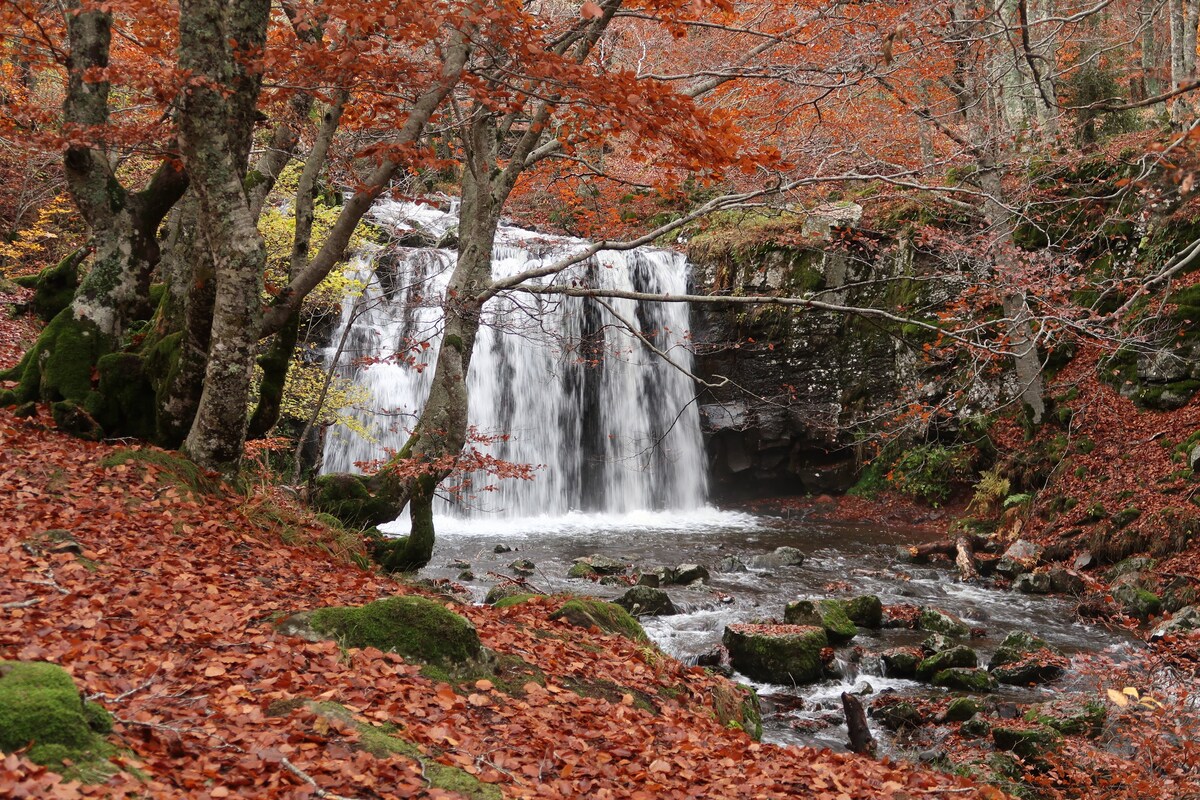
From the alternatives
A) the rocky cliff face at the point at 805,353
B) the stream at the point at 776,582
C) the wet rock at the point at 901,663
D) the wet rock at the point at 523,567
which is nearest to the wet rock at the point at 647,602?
the stream at the point at 776,582

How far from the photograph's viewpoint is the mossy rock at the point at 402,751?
11.3ft

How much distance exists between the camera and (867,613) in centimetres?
1082

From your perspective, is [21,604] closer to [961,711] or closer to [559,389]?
[961,711]

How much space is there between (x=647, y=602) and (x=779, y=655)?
2.37m

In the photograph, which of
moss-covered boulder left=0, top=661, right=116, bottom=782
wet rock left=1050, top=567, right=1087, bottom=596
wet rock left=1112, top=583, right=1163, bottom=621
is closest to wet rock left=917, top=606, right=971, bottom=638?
wet rock left=1112, top=583, right=1163, bottom=621

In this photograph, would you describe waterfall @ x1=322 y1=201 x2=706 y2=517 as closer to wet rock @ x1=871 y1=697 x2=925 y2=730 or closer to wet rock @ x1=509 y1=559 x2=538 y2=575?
wet rock @ x1=509 y1=559 x2=538 y2=575

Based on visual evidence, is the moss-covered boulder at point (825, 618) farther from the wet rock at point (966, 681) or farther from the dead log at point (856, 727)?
the dead log at point (856, 727)

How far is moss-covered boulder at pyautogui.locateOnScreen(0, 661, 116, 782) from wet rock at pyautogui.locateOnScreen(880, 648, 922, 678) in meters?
8.33

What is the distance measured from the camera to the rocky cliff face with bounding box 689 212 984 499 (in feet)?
60.2

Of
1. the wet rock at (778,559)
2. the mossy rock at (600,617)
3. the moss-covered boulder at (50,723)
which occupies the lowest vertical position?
the wet rock at (778,559)

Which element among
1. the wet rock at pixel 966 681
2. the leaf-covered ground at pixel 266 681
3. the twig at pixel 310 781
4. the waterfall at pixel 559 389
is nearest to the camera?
the twig at pixel 310 781

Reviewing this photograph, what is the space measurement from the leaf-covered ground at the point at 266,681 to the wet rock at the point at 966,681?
3416 millimetres

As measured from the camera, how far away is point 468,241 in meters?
8.30

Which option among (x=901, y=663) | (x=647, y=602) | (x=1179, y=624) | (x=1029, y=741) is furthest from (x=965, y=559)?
(x=1029, y=741)
